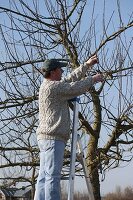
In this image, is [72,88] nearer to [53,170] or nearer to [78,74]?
[78,74]

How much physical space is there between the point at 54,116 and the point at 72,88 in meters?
0.29

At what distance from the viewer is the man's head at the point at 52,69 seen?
12.0 ft

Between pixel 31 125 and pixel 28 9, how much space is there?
185 cm

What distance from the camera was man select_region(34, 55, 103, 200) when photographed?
345cm

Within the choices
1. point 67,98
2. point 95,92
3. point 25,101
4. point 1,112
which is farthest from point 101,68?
point 67,98

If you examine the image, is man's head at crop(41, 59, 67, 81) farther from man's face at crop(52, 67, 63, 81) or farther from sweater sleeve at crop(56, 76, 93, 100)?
sweater sleeve at crop(56, 76, 93, 100)

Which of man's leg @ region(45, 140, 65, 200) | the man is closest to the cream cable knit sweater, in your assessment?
the man

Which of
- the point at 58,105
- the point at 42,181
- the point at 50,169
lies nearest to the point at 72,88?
the point at 58,105

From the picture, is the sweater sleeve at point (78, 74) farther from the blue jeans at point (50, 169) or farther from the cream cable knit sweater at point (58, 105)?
the blue jeans at point (50, 169)

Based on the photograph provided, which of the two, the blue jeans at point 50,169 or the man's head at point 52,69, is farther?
the man's head at point 52,69

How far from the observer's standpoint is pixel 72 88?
3.51m

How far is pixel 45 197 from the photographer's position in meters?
3.38

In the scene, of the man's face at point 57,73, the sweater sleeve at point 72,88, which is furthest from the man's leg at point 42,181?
the man's face at point 57,73

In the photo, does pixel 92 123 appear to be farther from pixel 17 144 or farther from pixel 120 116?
pixel 17 144
